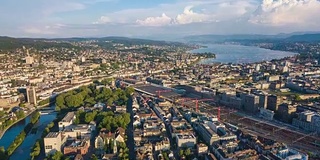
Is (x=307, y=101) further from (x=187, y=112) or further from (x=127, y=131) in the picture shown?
(x=127, y=131)

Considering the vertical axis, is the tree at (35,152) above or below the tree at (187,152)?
below

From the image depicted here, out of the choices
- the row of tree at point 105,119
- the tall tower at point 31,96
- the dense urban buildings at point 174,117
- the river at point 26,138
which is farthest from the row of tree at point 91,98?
the row of tree at point 105,119

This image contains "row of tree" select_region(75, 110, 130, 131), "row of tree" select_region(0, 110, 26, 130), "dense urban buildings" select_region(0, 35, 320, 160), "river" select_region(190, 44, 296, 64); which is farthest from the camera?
"river" select_region(190, 44, 296, 64)

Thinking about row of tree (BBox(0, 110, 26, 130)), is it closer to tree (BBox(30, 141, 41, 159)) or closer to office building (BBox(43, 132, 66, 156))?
tree (BBox(30, 141, 41, 159))

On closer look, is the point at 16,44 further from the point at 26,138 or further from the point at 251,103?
the point at 251,103

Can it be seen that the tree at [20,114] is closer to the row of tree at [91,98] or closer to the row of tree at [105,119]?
the row of tree at [91,98]

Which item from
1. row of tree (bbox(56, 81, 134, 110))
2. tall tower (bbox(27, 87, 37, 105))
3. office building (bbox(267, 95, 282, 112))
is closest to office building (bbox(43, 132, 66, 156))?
row of tree (bbox(56, 81, 134, 110))

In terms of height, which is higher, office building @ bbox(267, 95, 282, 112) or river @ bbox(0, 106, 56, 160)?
office building @ bbox(267, 95, 282, 112)

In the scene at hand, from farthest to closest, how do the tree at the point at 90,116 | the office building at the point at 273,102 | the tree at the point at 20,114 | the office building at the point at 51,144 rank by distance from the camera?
the tree at the point at 20,114, the office building at the point at 273,102, the tree at the point at 90,116, the office building at the point at 51,144

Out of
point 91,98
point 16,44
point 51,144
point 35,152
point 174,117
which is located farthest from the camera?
point 16,44

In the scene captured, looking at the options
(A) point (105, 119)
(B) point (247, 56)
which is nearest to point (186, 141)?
(A) point (105, 119)
